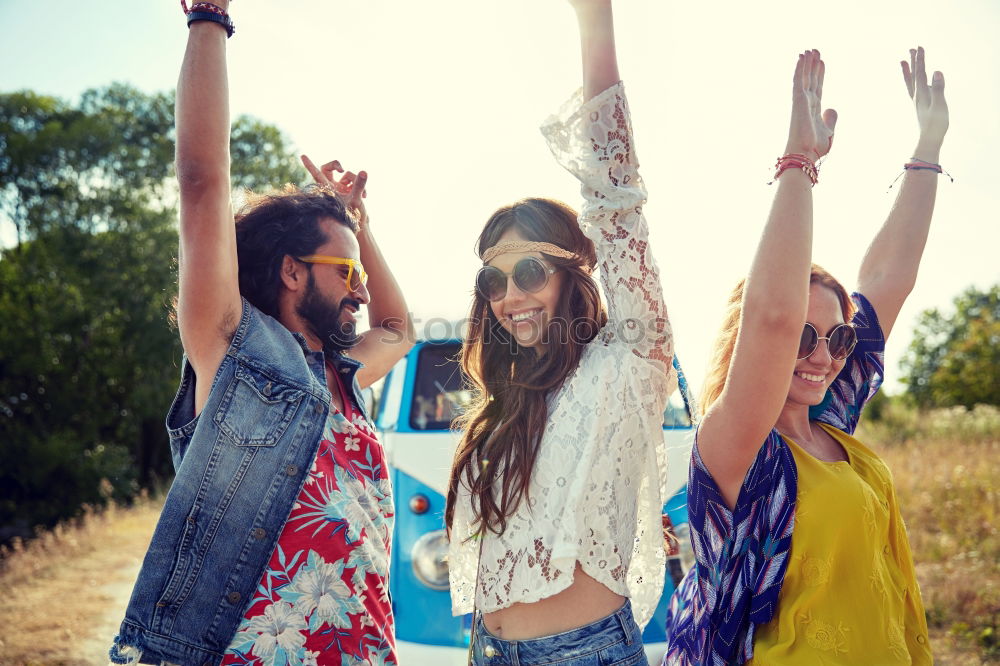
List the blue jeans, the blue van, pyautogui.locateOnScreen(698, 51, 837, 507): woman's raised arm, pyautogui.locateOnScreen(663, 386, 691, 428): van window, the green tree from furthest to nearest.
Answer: the green tree < pyautogui.locateOnScreen(663, 386, 691, 428): van window < the blue van < the blue jeans < pyautogui.locateOnScreen(698, 51, 837, 507): woman's raised arm

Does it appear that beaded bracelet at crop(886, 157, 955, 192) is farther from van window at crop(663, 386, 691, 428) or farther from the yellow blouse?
van window at crop(663, 386, 691, 428)

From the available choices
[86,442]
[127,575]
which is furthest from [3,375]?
[127,575]

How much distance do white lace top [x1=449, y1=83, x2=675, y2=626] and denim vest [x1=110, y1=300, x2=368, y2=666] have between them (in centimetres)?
59

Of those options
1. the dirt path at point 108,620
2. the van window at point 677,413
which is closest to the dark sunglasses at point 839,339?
the van window at point 677,413

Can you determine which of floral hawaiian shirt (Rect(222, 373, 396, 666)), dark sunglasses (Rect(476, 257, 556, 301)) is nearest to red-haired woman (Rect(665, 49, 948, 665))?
dark sunglasses (Rect(476, 257, 556, 301))

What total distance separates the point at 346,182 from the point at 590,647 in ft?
5.76

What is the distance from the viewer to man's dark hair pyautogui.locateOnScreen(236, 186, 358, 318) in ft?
7.22

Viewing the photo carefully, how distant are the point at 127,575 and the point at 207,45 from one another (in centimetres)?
813

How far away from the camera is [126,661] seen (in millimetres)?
1726

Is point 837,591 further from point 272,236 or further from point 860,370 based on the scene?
point 272,236

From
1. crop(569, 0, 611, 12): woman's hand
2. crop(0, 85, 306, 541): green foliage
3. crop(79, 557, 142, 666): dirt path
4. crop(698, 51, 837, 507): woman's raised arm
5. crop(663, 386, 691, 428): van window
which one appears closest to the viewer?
crop(698, 51, 837, 507): woman's raised arm

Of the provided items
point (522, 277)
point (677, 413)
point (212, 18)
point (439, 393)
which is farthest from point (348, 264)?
point (677, 413)

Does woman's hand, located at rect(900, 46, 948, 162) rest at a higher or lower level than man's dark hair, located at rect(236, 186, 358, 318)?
higher

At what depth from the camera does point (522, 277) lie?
7.32 ft
